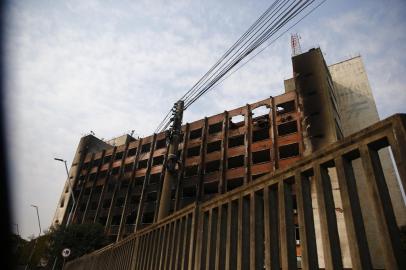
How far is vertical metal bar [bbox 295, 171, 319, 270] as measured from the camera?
2621mm

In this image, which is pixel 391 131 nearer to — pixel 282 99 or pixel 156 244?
pixel 156 244

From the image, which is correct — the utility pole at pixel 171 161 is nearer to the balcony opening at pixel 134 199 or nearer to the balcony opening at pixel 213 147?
the balcony opening at pixel 213 147

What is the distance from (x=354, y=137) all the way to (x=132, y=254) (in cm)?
706

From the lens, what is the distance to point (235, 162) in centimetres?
3641

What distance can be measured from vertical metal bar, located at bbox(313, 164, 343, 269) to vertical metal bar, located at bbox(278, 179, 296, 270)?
0.43 metres

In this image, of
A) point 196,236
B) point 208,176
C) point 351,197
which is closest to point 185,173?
point 208,176

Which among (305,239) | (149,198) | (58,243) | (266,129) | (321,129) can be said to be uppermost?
(266,129)

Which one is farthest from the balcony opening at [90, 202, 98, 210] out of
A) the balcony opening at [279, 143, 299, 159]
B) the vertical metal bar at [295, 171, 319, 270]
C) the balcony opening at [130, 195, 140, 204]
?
the vertical metal bar at [295, 171, 319, 270]

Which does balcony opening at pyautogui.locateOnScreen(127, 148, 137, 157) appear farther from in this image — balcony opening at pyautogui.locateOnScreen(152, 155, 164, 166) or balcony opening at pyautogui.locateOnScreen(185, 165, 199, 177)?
balcony opening at pyautogui.locateOnScreen(185, 165, 199, 177)

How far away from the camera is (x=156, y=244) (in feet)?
21.3

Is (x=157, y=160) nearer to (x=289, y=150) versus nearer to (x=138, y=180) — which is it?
(x=138, y=180)

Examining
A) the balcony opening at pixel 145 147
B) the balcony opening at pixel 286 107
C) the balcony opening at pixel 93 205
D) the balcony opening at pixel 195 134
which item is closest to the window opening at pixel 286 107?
the balcony opening at pixel 286 107

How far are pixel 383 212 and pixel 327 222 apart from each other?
1.75 feet

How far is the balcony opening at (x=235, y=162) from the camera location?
117 feet
